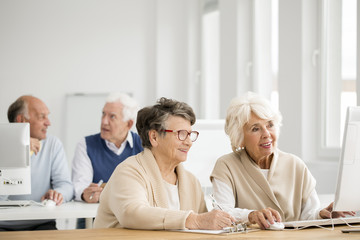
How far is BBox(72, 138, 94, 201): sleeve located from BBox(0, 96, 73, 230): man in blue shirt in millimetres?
63

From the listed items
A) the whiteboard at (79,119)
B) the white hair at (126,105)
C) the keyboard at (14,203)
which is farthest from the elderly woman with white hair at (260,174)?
the whiteboard at (79,119)

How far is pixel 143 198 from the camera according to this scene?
243 cm

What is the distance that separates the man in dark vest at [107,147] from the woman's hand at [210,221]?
163 cm

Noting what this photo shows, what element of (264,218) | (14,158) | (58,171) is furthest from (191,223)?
(58,171)

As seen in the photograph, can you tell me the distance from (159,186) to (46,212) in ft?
3.22

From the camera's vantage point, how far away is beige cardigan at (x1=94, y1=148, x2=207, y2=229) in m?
2.31

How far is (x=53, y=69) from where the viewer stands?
281 inches

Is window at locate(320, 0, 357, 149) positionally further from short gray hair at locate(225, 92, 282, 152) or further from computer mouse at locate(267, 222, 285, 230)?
computer mouse at locate(267, 222, 285, 230)

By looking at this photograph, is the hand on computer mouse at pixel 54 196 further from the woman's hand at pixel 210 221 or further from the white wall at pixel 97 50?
the white wall at pixel 97 50

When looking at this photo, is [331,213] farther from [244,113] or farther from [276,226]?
[244,113]

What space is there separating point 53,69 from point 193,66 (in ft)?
5.83

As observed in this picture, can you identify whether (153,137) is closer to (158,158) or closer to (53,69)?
(158,158)

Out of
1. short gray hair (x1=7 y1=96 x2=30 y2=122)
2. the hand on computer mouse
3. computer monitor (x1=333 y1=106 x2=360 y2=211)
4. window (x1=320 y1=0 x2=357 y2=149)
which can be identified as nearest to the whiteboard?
short gray hair (x1=7 y1=96 x2=30 y2=122)

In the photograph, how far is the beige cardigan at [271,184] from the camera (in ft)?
9.23
